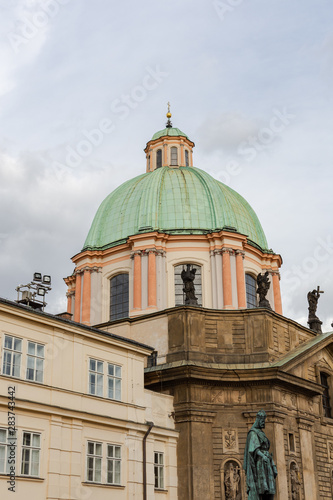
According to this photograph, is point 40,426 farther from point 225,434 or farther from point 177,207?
point 177,207

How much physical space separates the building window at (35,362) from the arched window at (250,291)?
20864mm

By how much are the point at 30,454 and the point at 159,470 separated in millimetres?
9268

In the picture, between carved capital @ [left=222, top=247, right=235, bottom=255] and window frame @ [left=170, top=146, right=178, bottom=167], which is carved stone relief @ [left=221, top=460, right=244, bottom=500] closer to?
carved capital @ [left=222, top=247, right=235, bottom=255]

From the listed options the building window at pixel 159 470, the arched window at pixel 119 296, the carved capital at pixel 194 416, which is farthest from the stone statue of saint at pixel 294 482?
the arched window at pixel 119 296

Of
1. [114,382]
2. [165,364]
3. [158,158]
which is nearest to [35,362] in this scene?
[114,382]

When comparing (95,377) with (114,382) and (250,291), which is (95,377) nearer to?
(114,382)

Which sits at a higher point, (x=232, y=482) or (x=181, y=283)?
(x=181, y=283)

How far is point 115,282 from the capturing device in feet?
165

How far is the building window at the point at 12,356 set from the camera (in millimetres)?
29603

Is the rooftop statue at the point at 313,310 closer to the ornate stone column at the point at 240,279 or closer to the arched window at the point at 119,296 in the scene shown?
the ornate stone column at the point at 240,279

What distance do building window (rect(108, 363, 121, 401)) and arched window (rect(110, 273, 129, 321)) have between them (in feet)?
45.0

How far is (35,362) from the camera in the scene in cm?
3100

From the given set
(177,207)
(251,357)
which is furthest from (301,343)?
(177,207)

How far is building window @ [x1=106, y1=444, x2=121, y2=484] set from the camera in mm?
32844
